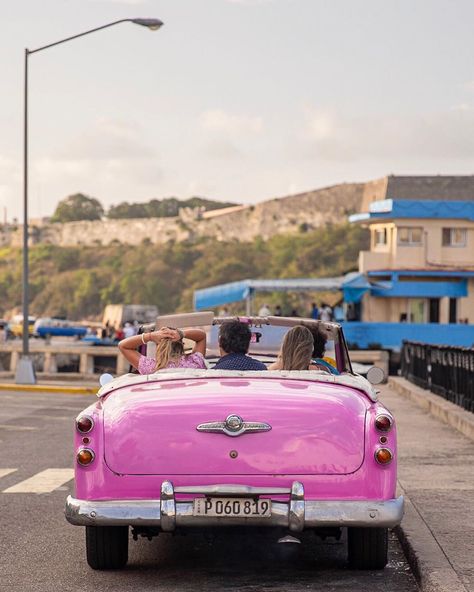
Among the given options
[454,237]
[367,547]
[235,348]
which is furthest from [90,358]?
[367,547]

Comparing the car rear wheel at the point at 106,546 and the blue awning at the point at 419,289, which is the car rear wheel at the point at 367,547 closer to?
the car rear wheel at the point at 106,546

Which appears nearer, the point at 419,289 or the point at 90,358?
the point at 90,358

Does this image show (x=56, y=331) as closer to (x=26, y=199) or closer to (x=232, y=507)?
(x=26, y=199)

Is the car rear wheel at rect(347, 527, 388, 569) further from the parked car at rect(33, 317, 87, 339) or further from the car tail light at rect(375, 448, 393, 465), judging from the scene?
the parked car at rect(33, 317, 87, 339)

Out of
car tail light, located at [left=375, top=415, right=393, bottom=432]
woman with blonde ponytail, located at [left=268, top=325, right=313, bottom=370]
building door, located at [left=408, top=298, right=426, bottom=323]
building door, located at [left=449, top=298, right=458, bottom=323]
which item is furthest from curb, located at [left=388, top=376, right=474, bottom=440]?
building door, located at [left=449, top=298, right=458, bottom=323]

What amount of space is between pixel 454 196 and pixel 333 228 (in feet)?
286

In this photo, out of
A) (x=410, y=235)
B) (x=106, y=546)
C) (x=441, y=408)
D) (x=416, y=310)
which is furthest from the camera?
(x=410, y=235)

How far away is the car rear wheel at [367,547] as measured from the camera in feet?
28.1

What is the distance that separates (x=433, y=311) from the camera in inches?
2749

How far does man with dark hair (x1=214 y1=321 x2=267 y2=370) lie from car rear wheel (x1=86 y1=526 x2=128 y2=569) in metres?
1.48

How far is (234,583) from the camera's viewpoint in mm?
8383

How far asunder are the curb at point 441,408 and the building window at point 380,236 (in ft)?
134

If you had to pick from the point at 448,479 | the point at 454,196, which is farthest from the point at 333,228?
the point at 448,479

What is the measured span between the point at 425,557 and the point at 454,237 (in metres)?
63.6
